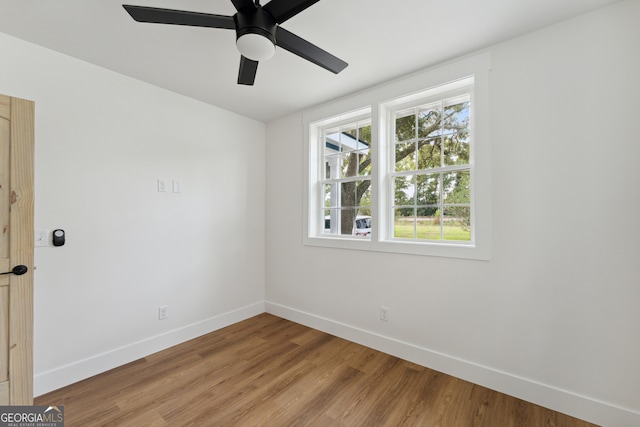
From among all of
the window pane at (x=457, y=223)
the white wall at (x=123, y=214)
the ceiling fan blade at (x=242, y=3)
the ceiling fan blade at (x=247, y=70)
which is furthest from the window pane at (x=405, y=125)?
the white wall at (x=123, y=214)

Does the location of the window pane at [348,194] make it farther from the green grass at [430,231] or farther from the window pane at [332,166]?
the green grass at [430,231]

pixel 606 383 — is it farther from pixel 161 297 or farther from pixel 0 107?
pixel 0 107

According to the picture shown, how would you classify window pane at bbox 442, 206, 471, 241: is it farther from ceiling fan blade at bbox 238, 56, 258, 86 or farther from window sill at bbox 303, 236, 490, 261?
ceiling fan blade at bbox 238, 56, 258, 86

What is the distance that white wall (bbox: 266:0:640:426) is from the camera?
1.65 metres

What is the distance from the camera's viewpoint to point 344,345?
276 centimetres

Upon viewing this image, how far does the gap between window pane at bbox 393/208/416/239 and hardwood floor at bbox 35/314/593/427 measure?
114cm

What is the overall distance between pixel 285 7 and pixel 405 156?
5.65 feet

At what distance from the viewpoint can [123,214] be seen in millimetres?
2461

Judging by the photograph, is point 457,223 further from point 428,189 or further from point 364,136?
point 364,136

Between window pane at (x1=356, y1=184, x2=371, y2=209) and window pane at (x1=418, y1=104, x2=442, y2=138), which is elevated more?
window pane at (x1=418, y1=104, x2=442, y2=138)

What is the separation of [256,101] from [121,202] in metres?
1.66

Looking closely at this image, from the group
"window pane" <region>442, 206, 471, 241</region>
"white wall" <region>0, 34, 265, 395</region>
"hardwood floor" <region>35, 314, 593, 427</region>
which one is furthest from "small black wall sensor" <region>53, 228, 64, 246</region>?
"window pane" <region>442, 206, 471, 241</region>

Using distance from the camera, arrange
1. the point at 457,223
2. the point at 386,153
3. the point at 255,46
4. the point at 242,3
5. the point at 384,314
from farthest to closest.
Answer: the point at 386,153 → the point at 384,314 → the point at 457,223 → the point at 255,46 → the point at 242,3

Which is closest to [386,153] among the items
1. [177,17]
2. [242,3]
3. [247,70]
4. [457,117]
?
[457,117]
